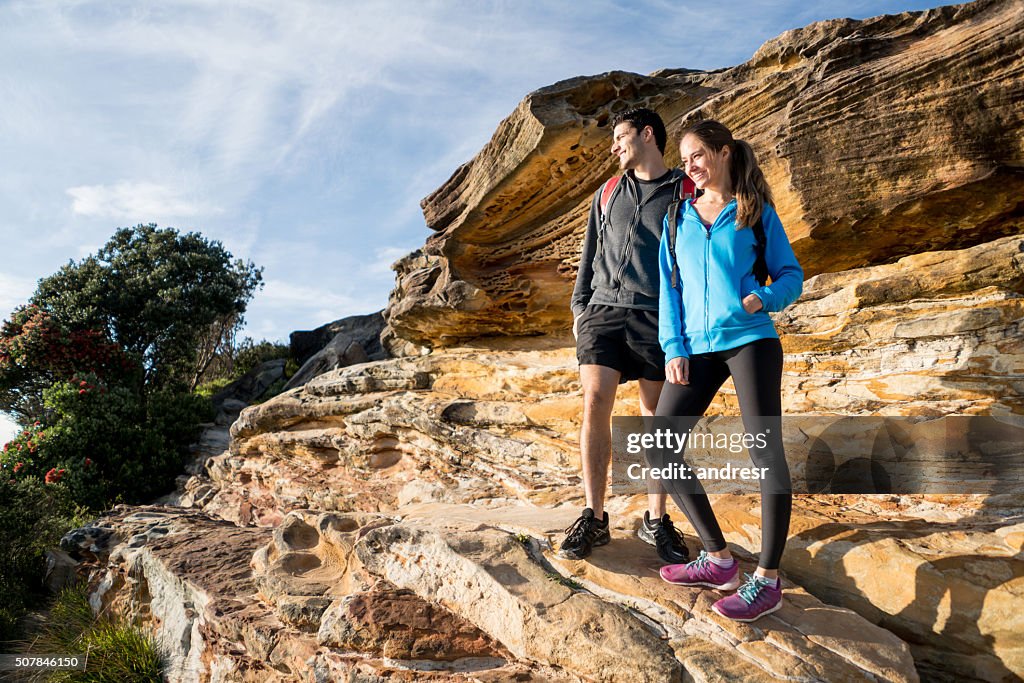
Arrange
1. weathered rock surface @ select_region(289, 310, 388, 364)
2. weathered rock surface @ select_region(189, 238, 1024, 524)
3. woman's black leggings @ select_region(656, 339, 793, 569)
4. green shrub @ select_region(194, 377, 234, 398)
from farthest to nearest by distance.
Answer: green shrub @ select_region(194, 377, 234, 398)
weathered rock surface @ select_region(289, 310, 388, 364)
weathered rock surface @ select_region(189, 238, 1024, 524)
woman's black leggings @ select_region(656, 339, 793, 569)

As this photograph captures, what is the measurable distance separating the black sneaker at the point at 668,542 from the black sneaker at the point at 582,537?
33cm

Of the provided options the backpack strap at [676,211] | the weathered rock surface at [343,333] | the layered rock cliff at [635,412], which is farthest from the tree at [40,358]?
the backpack strap at [676,211]

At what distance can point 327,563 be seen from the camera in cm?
525

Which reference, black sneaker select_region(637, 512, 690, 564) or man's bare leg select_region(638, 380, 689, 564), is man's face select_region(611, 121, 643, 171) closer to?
man's bare leg select_region(638, 380, 689, 564)

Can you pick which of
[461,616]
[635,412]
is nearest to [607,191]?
[461,616]

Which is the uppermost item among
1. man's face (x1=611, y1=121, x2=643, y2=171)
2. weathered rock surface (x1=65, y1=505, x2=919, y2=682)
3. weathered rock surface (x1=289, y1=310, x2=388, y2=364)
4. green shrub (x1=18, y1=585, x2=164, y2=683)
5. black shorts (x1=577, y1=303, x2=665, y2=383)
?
weathered rock surface (x1=289, y1=310, x2=388, y2=364)

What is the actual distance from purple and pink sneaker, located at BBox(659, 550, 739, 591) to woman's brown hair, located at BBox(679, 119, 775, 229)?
1.81 meters

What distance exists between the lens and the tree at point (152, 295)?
20.2 metres

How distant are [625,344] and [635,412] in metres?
3.31

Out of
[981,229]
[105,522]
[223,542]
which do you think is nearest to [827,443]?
[981,229]

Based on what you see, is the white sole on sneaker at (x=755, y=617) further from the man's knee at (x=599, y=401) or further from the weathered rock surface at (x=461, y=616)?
the man's knee at (x=599, y=401)

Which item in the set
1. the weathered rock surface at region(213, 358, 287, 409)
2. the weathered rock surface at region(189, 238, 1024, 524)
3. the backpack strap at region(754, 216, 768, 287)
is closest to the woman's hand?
the backpack strap at region(754, 216, 768, 287)

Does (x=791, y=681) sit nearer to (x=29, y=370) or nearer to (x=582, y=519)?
(x=582, y=519)

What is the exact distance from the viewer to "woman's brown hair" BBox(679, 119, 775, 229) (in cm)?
321
